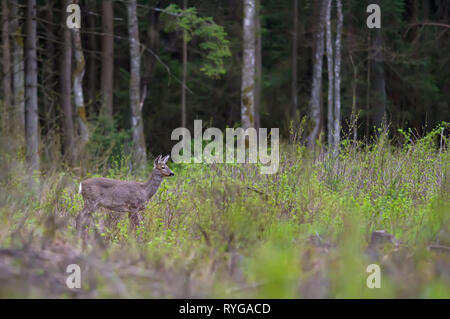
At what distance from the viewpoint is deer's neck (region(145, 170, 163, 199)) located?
341 inches

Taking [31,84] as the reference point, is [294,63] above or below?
above

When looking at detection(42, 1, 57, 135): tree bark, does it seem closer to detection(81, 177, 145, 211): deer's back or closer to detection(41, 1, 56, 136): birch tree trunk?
detection(41, 1, 56, 136): birch tree trunk

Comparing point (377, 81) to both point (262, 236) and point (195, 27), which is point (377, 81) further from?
point (262, 236)

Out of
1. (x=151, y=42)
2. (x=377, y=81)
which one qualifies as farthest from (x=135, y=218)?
(x=377, y=81)

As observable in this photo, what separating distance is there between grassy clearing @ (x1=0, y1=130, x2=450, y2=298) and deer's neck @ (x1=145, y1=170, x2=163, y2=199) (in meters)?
0.18

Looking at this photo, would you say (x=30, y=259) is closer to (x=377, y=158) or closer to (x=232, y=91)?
(x=377, y=158)

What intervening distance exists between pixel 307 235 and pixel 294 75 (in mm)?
21018

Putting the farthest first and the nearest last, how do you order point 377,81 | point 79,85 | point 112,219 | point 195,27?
point 377,81, point 195,27, point 79,85, point 112,219

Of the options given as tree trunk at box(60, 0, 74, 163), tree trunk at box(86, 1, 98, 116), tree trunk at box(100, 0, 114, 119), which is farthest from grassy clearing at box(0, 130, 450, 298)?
tree trunk at box(86, 1, 98, 116)

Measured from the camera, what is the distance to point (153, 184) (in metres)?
8.72

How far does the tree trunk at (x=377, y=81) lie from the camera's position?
22656 millimetres

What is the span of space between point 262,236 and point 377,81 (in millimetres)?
19851

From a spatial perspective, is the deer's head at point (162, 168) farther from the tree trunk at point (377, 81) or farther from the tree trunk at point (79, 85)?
the tree trunk at point (377, 81)
